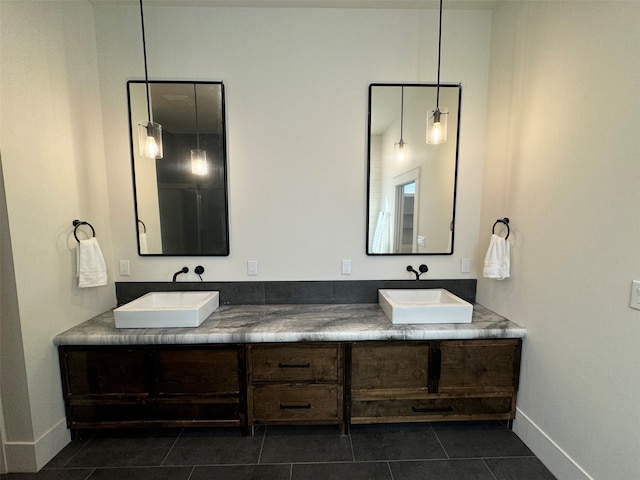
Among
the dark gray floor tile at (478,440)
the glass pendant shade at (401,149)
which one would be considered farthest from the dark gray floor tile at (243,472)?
the glass pendant shade at (401,149)

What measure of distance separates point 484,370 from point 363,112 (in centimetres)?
199

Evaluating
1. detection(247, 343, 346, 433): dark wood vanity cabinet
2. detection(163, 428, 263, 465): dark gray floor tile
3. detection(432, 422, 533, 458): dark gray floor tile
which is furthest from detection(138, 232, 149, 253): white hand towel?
detection(432, 422, 533, 458): dark gray floor tile

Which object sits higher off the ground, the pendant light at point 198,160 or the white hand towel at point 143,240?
the pendant light at point 198,160

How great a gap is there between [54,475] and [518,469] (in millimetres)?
2613

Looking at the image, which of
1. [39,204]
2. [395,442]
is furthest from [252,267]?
[395,442]

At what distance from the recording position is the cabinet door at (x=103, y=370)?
1739mm

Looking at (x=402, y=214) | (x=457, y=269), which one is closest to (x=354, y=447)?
(x=457, y=269)

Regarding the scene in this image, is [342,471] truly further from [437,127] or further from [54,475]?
[437,127]

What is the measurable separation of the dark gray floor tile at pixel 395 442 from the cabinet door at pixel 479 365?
34cm

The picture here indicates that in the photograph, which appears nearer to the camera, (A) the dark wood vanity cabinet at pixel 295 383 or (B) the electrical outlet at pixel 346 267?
(A) the dark wood vanity cabinet at pixel 295 383

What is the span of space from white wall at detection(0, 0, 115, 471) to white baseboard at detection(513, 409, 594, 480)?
9.50ft

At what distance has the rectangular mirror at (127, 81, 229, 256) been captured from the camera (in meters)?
2.10

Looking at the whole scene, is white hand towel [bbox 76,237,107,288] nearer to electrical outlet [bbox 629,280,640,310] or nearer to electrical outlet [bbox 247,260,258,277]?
electrical outlet [bbox 247,260,258,277]

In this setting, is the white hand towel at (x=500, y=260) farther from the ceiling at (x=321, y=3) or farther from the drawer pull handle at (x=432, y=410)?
the ceiling at (x=321, y=3)
